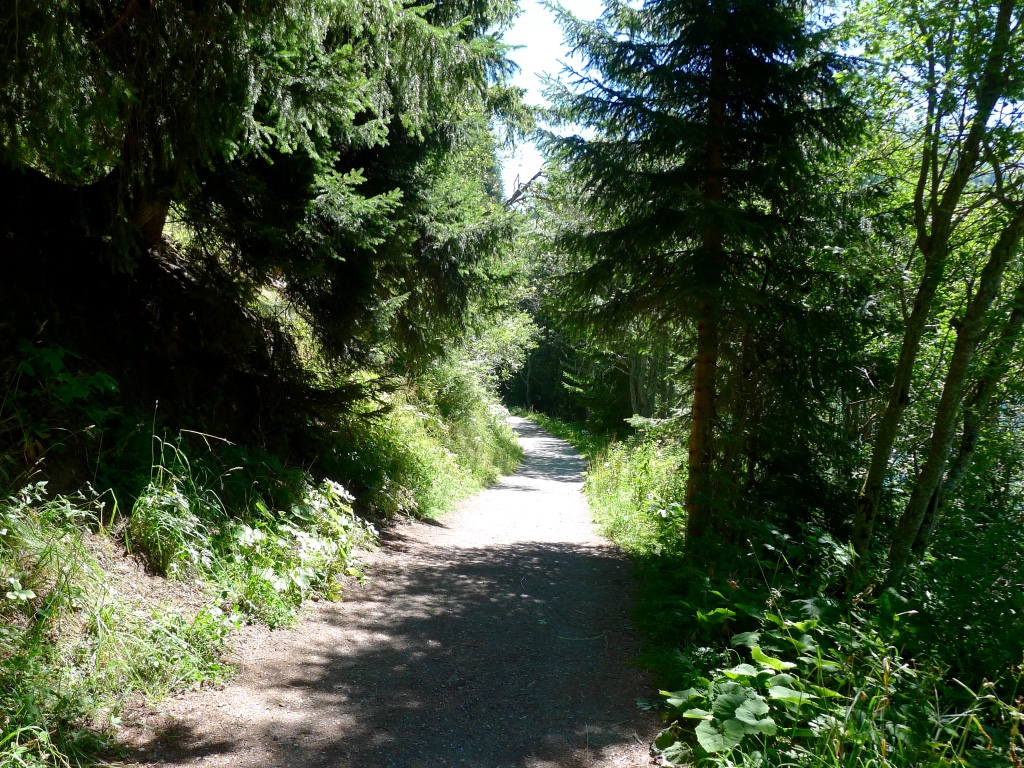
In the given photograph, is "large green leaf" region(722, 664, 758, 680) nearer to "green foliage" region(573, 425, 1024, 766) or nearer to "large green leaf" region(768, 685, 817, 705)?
"green foliage" region(573, 425, 1024, 766)

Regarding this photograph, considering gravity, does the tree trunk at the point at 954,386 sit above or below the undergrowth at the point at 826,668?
above

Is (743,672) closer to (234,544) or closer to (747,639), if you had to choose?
(747,639)

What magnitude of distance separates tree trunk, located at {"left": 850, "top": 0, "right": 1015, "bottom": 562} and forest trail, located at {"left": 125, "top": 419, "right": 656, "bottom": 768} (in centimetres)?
274

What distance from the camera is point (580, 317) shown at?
828cm

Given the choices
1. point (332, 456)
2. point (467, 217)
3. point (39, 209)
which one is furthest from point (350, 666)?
point (467, 217)

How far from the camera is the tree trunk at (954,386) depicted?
A: 16.9ft

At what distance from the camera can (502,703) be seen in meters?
4.27

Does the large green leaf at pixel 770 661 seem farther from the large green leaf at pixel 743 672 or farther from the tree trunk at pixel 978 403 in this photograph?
the tree trunk at pixel 978 403

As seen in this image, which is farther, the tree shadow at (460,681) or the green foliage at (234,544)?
the green foliage at (234,544)

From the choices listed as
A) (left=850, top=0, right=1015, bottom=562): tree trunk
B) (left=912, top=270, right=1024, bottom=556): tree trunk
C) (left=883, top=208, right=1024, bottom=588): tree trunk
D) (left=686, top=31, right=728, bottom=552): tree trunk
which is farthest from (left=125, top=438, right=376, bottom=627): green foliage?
(left=912, top=270, right=1024, bottom=556): tree trunk

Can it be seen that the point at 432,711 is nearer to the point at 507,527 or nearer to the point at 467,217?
the point at 467,217

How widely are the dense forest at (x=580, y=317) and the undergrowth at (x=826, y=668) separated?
0.04m

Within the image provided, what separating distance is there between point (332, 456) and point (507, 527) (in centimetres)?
356

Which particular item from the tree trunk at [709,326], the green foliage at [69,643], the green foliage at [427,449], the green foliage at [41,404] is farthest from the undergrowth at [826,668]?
the green foliage at [41,404]
